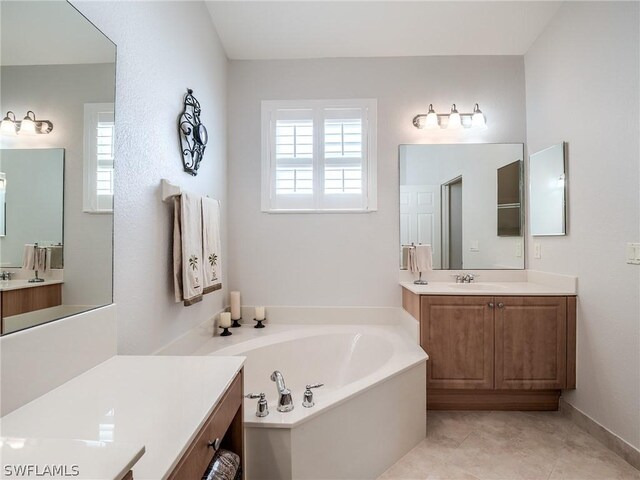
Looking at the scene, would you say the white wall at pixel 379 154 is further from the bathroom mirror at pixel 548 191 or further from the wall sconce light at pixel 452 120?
the bathroom mirror at pixel 548 191

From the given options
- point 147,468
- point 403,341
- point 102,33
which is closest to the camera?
point 147,468

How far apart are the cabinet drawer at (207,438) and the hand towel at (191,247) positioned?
2.57ft

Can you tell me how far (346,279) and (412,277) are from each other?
549mm

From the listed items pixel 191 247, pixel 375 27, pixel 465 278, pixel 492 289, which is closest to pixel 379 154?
pixel 375 27

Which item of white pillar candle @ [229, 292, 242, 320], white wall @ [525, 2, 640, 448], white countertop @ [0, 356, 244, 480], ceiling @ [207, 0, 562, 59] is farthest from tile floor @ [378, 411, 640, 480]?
ceiling @ [207, 0, 562, 59]

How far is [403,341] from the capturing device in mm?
2314

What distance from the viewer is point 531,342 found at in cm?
217

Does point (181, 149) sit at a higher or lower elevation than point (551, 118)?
lower

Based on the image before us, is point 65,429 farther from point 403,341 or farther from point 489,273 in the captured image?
point 489,273

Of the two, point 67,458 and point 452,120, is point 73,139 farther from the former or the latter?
point 452,120

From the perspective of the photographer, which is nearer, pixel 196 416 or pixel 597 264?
pixel 196 416

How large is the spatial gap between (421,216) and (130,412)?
2414 mm

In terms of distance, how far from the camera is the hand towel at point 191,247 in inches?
67.9

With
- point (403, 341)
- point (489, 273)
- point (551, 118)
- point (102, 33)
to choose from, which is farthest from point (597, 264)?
point (102, 33)
